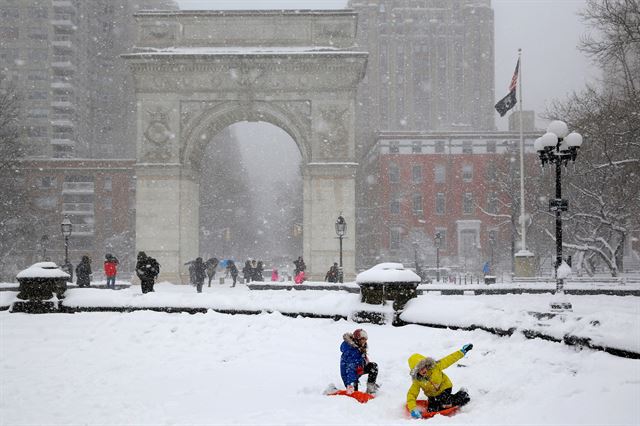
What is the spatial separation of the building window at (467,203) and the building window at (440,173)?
234 cm

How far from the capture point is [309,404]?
7777 mm

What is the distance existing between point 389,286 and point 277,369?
3.93 m

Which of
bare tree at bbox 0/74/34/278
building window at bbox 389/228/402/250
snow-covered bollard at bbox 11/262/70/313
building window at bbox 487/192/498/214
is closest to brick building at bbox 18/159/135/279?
bare tree at bbox 0/74/34/278

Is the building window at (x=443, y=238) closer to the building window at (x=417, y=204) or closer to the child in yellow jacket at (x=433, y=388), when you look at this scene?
the building window at (x=417, y=204)

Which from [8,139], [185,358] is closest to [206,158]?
[8,139]

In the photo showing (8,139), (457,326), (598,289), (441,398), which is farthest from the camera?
(8,139)

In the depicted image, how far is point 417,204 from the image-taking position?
54.3 meters

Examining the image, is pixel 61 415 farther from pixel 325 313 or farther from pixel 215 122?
pixel 215 122

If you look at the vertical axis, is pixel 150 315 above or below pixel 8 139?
below

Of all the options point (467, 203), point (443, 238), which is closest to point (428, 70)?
point (467, 203)

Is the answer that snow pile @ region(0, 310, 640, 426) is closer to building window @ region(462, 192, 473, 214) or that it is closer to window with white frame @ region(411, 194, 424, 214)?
window with white frame @ region(411, 194, 424, 214)

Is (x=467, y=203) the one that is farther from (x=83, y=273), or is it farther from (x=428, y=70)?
(x=428, y=70)

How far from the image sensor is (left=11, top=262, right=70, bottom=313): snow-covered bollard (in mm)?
14789

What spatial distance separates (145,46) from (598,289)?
2281cm
